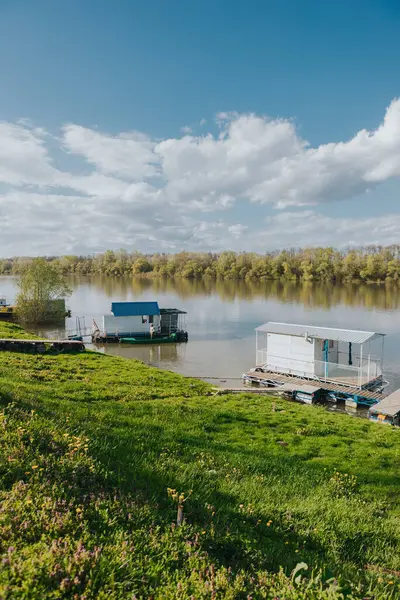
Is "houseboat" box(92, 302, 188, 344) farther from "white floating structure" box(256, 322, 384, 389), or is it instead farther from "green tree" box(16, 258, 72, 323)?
"white floating structure" box(256, 322, 384, 389)

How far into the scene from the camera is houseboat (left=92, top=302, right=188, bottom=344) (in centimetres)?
4272

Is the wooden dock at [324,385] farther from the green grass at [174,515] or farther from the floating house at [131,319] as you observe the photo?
the floating house at [131,319]

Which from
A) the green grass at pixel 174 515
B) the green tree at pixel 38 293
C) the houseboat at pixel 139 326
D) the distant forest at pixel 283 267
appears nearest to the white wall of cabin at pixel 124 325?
the houseboat at pixel 139 326

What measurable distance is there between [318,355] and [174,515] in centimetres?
2298

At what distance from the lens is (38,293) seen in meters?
51.1

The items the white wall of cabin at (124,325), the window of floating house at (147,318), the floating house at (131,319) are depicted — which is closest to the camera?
the white wall of cabin at (124,325)

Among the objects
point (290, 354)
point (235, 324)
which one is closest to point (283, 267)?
point (235, 324)

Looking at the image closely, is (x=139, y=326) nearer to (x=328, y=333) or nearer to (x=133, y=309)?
(x=133, y=309)

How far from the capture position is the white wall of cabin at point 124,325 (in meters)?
43.6

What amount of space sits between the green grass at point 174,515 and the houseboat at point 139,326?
32.6 metres

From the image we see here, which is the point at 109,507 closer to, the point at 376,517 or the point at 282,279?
the point at 376,517

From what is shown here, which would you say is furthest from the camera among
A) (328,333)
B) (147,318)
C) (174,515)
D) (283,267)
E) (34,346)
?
(283,267)

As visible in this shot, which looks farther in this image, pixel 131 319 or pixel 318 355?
pixel 131 319

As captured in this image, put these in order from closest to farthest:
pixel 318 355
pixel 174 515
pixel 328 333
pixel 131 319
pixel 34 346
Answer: pixel 174 515
pixel 328 333
pixel 318 355
pixel 34 346
pixel 131 319
